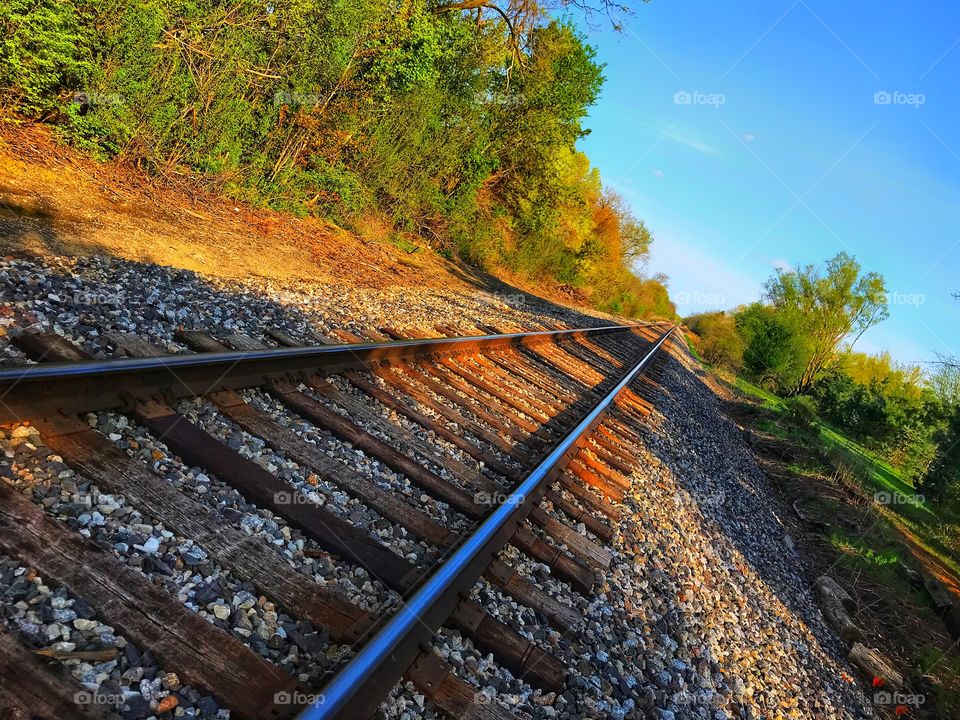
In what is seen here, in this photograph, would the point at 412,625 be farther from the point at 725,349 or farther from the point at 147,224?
the point at 725,349

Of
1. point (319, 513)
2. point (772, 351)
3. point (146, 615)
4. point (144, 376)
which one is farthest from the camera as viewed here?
point (772, 351)

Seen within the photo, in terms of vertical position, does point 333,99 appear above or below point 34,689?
above

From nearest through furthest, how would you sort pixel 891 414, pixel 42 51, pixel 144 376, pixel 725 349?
1. pixel 144 376
2. pixel 42 51
3. pixel 891 414
4. pixel 725 349

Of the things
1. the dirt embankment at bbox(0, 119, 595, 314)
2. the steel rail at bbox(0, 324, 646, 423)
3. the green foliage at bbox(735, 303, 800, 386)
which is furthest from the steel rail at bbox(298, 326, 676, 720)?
the green foliage at bbox(735, 303, 800, 386)

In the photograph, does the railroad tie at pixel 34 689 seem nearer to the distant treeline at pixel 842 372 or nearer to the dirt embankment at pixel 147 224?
the dirt embankment at pixel 147 224

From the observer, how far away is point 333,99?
1200cm

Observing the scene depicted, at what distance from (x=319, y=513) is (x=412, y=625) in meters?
0.76

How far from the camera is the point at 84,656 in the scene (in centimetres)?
160

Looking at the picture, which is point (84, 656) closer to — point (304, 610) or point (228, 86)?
point (304, 610)

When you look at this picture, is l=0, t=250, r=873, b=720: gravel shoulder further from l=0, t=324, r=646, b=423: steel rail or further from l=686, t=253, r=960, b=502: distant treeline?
l=686, t=253, r=960, b=502: distant treeline

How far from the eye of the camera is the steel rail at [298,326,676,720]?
67.9 inches

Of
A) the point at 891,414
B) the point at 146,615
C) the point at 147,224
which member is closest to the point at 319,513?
the point at 146,615

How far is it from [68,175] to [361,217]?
703 cm

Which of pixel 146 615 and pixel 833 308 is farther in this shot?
pixel 833 308
